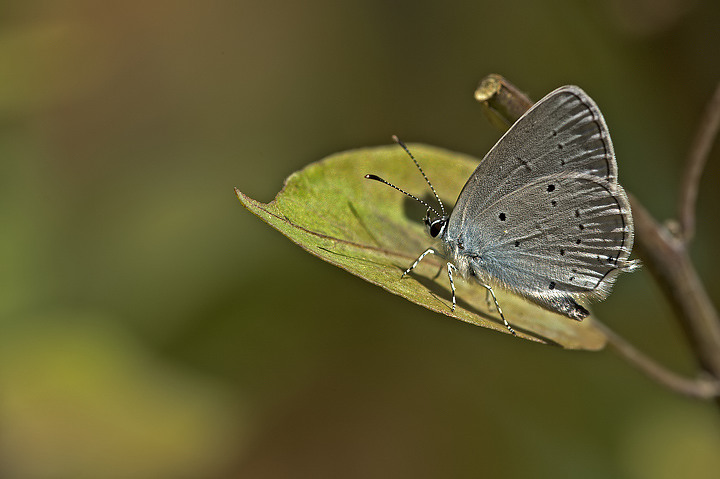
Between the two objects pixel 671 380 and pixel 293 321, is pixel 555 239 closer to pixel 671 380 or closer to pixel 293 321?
pixel 671 380

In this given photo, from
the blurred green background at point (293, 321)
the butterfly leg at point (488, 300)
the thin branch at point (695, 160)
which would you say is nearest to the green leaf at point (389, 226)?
the butterfly leg at point (488, 300)

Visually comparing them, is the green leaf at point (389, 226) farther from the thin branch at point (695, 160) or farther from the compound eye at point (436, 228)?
the thin branch at point (695, 160)

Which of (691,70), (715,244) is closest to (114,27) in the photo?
(691,70)

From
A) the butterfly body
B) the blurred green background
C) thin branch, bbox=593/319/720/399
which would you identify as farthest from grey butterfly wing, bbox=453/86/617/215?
the blurred green background

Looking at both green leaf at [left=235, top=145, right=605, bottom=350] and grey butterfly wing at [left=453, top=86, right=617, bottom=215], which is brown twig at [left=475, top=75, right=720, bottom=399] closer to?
grey butterfly wing at [left=453, top=86, right=617, bottom=215]

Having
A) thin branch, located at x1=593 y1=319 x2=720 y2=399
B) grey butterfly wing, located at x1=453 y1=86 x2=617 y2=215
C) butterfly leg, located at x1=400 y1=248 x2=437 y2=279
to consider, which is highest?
grey butterfly wing, located at x1=453 y1=86 x2=617 y2=215

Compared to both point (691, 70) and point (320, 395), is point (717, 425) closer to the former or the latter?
point (691, 70)
